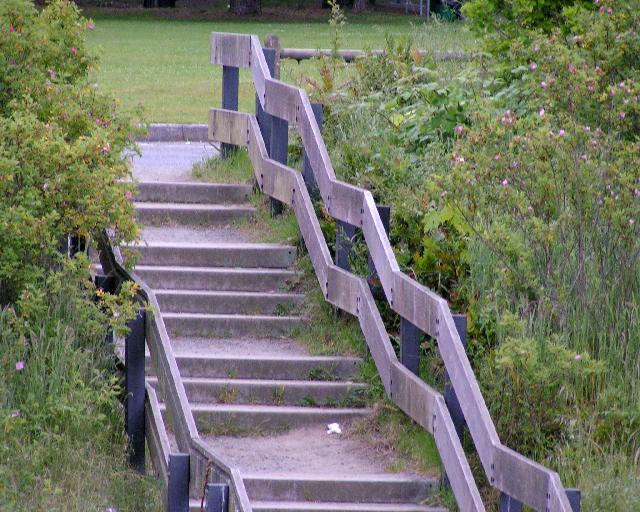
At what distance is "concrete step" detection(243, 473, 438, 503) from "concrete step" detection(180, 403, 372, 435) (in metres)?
0.78

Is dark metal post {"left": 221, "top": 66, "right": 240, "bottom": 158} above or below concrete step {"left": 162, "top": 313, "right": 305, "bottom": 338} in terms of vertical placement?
above

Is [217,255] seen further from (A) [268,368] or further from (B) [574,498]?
(B) [574,498]

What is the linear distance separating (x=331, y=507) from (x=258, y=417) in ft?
3.64

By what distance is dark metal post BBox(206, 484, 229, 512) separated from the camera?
5215mm

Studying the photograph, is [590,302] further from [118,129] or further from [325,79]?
[325,79]

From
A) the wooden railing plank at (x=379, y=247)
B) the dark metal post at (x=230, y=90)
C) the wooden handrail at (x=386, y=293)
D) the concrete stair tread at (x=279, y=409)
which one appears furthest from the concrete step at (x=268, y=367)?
the dark metal post at (x=230, y=90)

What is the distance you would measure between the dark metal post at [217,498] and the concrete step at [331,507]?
1.83 metres

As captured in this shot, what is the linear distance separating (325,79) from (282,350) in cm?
368

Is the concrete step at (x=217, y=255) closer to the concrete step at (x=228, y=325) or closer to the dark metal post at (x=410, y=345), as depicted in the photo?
the concrete step at (x=228, y=325)

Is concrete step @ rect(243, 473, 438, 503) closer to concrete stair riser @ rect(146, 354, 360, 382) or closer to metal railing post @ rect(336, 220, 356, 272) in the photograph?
concrete stair riser @ rect(146, 354, 360, 382)

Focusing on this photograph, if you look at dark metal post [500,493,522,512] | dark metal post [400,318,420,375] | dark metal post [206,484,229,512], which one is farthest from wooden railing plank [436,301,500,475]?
dark metal post [206,484,229,512]

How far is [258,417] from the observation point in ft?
26.6

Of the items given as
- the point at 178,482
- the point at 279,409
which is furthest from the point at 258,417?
the point at 178,482

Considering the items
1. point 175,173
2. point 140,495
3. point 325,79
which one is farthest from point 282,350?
point 325,79
